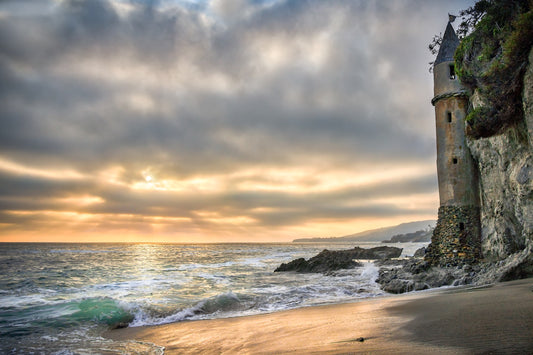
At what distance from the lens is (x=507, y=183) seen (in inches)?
499

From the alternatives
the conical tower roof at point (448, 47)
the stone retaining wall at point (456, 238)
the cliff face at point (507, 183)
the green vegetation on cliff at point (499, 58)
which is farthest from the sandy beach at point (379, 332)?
the conical tower roof at point (448, 47)

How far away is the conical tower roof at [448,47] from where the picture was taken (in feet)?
57.6

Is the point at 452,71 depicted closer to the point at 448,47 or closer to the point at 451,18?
the point at 448,47

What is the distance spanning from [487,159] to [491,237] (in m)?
3.46

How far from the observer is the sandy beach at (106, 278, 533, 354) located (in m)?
3.82

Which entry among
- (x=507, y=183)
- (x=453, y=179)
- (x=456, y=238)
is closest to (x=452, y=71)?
(x=453, y=179)

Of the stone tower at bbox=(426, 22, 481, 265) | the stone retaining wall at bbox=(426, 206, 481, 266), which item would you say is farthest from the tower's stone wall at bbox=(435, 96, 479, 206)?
the stone retaining wall at bbox=(426, 206, 481, 266)

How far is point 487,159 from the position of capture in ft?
47.6

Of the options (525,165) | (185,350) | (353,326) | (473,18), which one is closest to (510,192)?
(525,165)

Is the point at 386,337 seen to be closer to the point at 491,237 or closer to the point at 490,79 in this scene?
the point at 490,79

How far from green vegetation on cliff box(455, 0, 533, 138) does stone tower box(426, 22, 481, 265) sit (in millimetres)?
2058

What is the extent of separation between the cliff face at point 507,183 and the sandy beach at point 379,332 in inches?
242

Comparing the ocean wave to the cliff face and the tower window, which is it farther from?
the tower window

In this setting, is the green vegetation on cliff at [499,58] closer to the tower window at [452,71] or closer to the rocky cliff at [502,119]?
the rocky cliff at [502,119]
